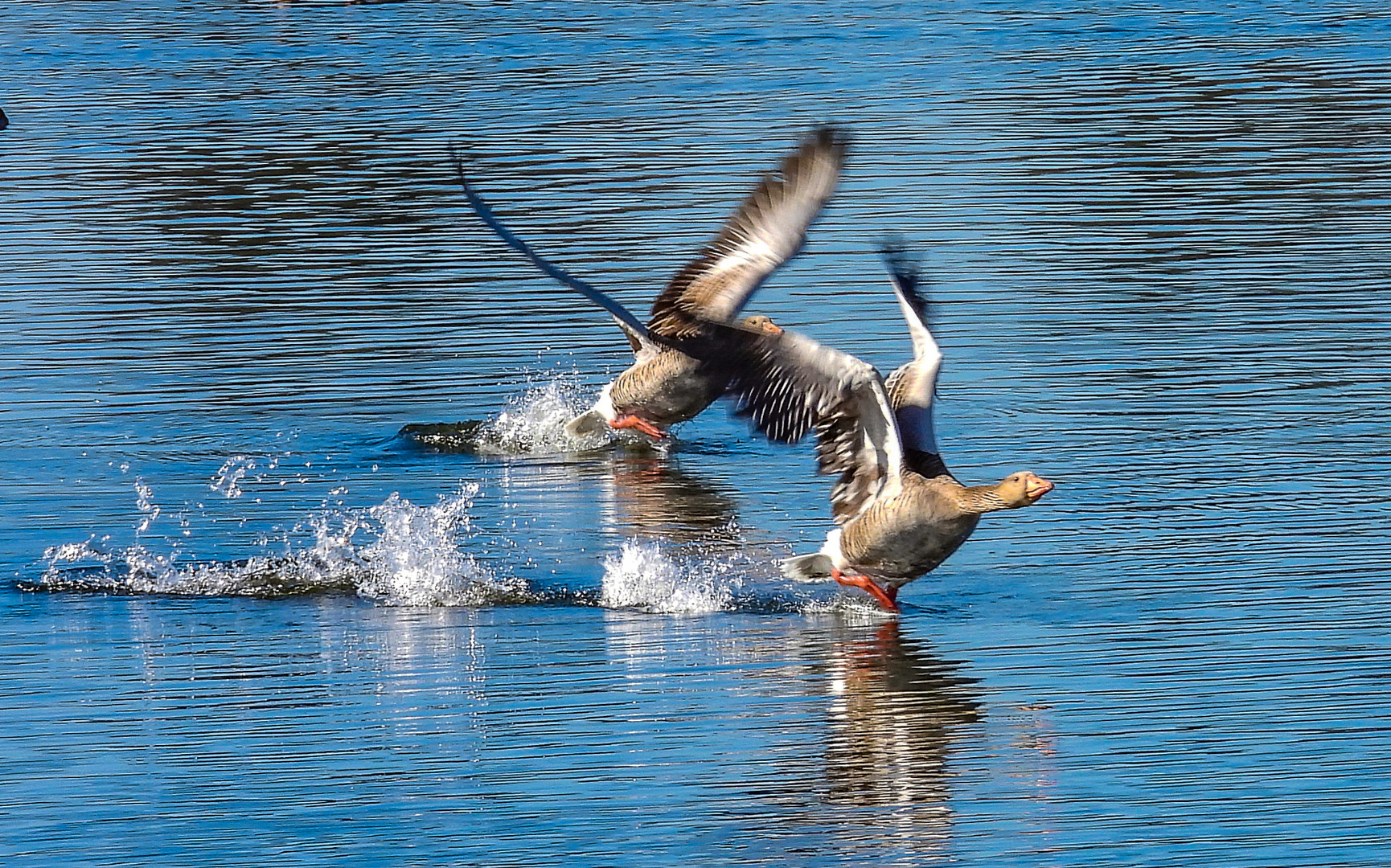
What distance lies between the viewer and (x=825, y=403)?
930 centimetres

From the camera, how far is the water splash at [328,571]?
9.91 meters

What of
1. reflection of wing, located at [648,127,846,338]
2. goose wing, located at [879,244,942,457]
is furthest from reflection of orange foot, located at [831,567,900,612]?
reflection of wing, located at [648,127,846,338]

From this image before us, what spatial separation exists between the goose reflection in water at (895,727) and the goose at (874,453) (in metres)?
0.31

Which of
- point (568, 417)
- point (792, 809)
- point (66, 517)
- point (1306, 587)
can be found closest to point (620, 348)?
point (568, 417)

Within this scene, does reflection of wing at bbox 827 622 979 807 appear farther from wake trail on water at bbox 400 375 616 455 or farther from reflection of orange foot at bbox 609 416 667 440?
wake trail on water at bbox 400 375 616 455

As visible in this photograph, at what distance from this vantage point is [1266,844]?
23.2ft

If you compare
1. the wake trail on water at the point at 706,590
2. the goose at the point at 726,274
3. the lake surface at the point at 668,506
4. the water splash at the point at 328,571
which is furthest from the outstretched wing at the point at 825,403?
the water splash at the point at 328,571

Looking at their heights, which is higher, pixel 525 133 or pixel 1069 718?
pixel 525 133

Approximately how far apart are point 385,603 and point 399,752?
1.89 m

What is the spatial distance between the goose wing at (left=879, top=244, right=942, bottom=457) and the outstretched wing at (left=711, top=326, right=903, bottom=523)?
0.63 feet

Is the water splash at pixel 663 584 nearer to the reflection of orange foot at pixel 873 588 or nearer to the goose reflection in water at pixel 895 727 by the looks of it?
the reflection of orange foot at pixel 873 588

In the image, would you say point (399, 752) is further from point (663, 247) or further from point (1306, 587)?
point (663, 247)

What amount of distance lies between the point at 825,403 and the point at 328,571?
2354 mm

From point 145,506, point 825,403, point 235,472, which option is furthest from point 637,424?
point 825,403
